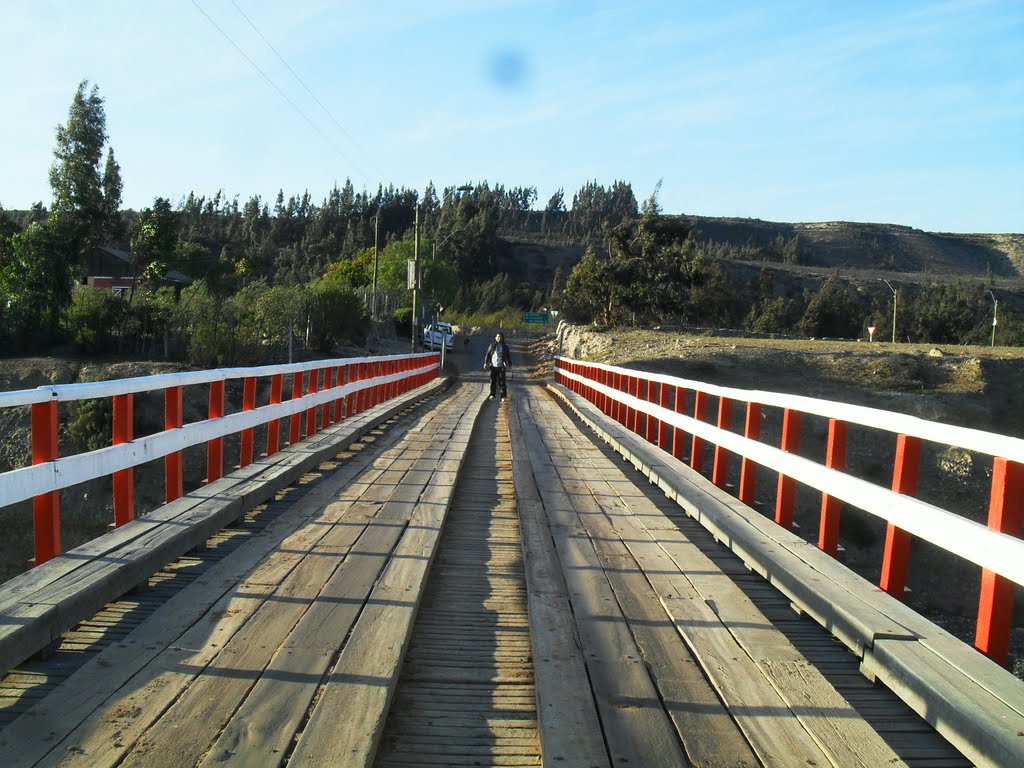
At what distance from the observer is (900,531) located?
495 centimetres

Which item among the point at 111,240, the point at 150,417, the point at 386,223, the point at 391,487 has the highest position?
the point at 386,223

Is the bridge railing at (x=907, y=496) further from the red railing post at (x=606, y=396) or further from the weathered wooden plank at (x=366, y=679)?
the red railing post at (x=606, y=396)

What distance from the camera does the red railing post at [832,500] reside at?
5812 mm

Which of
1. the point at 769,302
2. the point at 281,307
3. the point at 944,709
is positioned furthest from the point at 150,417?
the point at 769,302

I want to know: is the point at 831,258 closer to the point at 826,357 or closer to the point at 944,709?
the point at 826,357

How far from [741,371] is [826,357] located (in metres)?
3.83

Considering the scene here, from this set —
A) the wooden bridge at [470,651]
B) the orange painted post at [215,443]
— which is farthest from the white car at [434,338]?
the wooden bridge at [470,651]

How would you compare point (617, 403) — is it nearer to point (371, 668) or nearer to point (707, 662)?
point (707, 662)

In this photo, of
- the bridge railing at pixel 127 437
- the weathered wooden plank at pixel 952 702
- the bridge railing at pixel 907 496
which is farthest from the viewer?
the bridge railing at pixel 127 437

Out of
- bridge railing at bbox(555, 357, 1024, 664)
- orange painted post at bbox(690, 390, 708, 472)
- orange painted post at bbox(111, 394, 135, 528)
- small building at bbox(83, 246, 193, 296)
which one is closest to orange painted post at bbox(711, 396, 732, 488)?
bridge railing at bbox(555, 357, 1024, 664)

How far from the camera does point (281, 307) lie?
37656 millimetres

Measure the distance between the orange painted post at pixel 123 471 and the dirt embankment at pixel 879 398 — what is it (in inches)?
455

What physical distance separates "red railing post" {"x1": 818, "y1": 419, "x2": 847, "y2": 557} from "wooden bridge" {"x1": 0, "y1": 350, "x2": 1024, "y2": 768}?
25cm

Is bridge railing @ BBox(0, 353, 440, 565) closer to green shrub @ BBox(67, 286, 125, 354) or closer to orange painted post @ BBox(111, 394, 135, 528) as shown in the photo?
orange painted post @ BBox(111, 394, 135, 528)
